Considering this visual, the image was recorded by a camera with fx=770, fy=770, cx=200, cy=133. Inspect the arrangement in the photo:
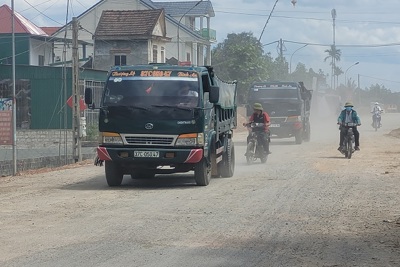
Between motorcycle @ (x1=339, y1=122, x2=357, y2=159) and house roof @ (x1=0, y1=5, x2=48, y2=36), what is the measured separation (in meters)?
37.7

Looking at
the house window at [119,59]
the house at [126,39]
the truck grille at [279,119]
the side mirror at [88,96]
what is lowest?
the truck grille at [279,119]

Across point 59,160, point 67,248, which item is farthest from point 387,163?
point 67,248

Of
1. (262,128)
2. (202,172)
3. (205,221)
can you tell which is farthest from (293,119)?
(205,221)

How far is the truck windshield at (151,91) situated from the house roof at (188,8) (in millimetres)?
58221

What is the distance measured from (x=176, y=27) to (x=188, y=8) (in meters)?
7.99

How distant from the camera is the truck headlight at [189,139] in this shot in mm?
15344

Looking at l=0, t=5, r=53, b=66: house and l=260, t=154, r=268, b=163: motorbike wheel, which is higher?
l=0, t=5, r=53, b=66: house

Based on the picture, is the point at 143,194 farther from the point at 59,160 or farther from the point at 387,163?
the point at 59,160

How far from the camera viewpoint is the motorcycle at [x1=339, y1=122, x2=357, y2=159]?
966 inches

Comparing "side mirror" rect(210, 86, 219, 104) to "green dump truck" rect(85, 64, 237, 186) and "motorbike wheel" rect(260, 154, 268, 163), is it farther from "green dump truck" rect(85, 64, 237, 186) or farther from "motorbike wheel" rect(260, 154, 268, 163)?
"motorbike wheel" rect(260, 154, 268, 163)

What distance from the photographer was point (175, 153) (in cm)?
1538

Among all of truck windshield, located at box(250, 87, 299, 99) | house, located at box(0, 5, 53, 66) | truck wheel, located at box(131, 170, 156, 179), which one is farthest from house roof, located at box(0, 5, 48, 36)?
truck wheel, located at box(131, 170, 156, 179)

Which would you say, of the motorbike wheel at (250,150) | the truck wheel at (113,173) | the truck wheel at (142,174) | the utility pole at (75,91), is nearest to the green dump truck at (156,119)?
the truck wheel at (113,173)

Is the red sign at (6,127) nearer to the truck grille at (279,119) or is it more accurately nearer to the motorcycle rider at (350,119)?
the motorcycle rider at (350,119)
